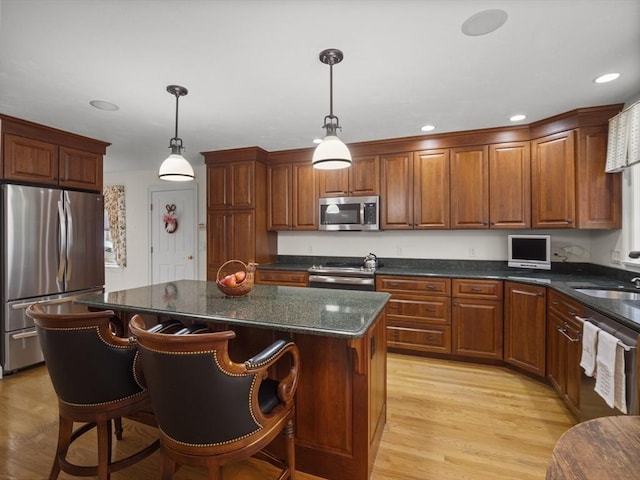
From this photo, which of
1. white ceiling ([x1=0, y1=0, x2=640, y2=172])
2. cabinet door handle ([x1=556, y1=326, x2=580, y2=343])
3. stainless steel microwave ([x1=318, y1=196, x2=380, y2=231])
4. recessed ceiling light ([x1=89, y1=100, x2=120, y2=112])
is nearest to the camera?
white ceiling ([x1=0, y1=0, x2=640, y2=172])

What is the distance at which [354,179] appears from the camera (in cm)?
391

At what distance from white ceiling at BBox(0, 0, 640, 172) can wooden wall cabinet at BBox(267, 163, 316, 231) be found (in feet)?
3.24

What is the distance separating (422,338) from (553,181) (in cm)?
202

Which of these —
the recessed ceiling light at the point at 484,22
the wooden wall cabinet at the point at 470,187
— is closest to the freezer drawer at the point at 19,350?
the recessed ceiling light at the point at 484,22

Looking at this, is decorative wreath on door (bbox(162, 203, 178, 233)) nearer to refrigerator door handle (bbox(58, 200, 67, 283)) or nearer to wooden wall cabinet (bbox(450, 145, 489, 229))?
refrigerator door handle (bbox(58, 200, 67, 283))

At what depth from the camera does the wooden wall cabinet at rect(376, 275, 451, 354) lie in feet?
10.8

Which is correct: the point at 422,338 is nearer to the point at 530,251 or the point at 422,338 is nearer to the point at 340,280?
the point at 340,280

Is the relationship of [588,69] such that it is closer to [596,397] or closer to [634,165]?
[634,165]

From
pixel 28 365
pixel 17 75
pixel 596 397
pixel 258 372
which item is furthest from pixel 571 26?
pixel 28 365

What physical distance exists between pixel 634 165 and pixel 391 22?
2.33 m

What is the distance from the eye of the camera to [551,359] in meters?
2.66

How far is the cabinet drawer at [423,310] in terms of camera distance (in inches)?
129

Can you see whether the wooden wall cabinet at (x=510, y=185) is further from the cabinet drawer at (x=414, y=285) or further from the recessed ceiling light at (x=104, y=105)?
the recessed ceiling light at (x=104, y=105)

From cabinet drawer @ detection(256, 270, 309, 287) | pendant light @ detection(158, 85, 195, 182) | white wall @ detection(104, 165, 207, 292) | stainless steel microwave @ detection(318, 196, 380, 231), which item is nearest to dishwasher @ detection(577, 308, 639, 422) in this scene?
stainless steel microwave @ detection(318, 196, 380, 231)
